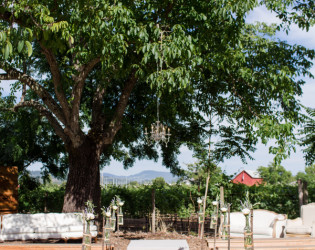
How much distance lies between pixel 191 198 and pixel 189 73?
197 inches

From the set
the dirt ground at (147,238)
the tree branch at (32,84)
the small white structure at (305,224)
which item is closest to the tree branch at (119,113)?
the tree branch at (32,84)

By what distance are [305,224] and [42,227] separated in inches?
240

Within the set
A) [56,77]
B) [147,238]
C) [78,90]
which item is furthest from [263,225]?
[56,77]

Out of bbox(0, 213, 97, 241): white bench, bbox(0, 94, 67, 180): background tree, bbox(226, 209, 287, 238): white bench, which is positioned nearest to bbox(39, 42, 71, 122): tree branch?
bbox(0, 213, 97, 241): white bench

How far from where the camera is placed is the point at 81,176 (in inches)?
401

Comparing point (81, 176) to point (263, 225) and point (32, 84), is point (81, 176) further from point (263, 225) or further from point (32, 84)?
point (263, 225)

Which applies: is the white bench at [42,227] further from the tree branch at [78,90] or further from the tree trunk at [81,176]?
the tree branch at [78,90]

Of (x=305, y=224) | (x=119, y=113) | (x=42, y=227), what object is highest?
(x=119, y=113)

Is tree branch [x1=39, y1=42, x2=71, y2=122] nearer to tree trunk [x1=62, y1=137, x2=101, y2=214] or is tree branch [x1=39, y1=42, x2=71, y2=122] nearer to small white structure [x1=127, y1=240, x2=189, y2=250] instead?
tree trunk [x1=62, y1=137, x2=101, y2=214]

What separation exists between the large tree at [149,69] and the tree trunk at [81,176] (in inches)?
1.0

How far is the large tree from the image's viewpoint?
7910mm

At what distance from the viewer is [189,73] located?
8.30m

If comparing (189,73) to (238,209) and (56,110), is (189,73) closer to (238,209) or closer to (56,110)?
(56,110)

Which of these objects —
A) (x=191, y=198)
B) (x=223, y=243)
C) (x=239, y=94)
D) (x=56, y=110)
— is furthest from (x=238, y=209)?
(x=56, y=110)
